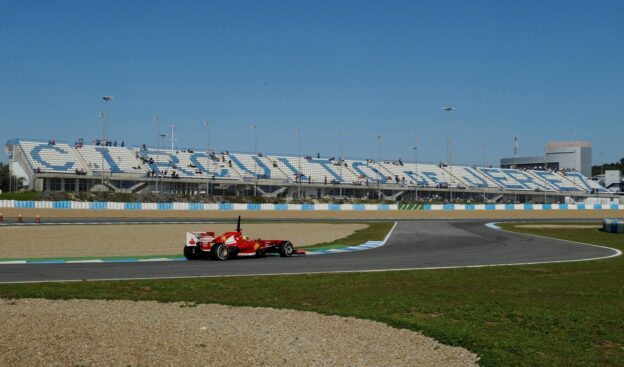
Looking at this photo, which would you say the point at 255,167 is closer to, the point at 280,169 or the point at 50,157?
the point at 280,169

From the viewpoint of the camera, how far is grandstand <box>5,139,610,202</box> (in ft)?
266

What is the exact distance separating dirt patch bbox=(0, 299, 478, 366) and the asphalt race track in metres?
6.73

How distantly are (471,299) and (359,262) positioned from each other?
8.55 m

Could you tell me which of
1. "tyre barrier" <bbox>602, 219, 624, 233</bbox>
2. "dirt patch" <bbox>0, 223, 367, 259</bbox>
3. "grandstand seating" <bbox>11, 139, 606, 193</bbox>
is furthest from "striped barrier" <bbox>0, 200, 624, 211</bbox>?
"tyre barrier" <bbox>602, 219, 624, 233</bbox>

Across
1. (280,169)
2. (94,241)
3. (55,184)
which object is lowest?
(94,241)

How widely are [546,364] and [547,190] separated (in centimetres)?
11474

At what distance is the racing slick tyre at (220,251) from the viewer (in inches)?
928

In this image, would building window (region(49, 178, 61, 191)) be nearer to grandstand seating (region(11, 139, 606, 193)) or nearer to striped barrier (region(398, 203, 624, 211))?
grandstand seating (region(11, 139, 606, 193))

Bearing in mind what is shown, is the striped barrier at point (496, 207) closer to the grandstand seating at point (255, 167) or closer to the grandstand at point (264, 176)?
the grandstand at point (264, 176)

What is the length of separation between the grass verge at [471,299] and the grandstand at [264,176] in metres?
66.3

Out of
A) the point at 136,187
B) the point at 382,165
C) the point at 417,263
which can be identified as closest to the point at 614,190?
the point at 382,165

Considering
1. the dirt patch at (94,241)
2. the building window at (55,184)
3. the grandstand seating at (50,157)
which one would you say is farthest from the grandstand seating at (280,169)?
the dirt patch at (94,241)

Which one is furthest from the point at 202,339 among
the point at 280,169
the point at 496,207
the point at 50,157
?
the point at 280,169

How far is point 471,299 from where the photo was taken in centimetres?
1420
